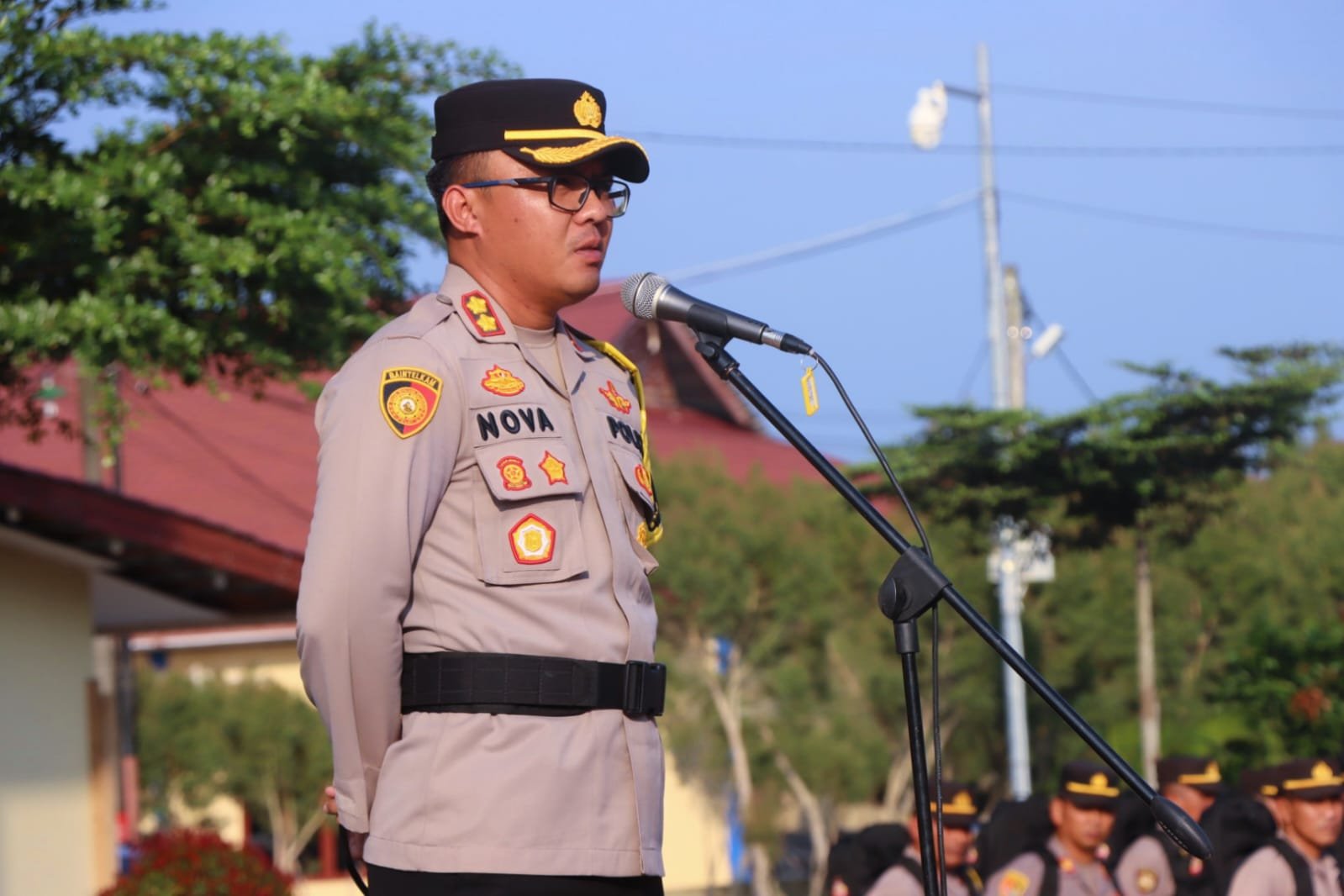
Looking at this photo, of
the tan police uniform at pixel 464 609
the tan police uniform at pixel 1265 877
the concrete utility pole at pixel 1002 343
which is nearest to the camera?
the tan police uniform at pixel 464 609

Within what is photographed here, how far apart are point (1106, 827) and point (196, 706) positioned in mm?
17547

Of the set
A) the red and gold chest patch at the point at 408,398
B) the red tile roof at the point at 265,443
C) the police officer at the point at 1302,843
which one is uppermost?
the red tile roof at the point at 265,443

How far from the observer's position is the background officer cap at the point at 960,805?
877cm

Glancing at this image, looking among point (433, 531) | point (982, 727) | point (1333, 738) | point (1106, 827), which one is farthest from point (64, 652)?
point (982, 727)

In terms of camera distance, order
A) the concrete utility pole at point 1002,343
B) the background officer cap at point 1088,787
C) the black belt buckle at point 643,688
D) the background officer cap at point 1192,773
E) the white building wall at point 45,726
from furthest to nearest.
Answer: the concrete utility pole at point 1002,343 < the white building wall at point 45,726 < the background officer cap at point 1192,773 < the background officer cap at point 1088,787 < the black belt buckle at point 643,688

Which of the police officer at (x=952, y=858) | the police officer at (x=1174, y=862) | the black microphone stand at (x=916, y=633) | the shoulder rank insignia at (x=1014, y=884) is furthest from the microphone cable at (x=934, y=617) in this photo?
the police officer at (x=1174, y=862)

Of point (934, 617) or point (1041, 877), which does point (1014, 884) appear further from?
point (934, 617)

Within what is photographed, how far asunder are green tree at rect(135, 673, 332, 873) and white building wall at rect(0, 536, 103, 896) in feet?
38.7

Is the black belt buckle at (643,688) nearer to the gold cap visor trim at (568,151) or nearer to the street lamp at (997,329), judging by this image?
the gold cap visor trim at (568,151)

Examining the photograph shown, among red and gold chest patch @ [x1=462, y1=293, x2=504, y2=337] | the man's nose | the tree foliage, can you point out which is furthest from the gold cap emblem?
the tree foliage

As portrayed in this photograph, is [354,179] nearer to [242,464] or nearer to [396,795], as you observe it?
[396,795]

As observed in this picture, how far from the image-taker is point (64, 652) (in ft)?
39.4

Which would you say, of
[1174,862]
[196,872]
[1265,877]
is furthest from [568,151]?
[1174,862]

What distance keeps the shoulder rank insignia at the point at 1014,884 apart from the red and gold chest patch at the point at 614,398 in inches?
228
